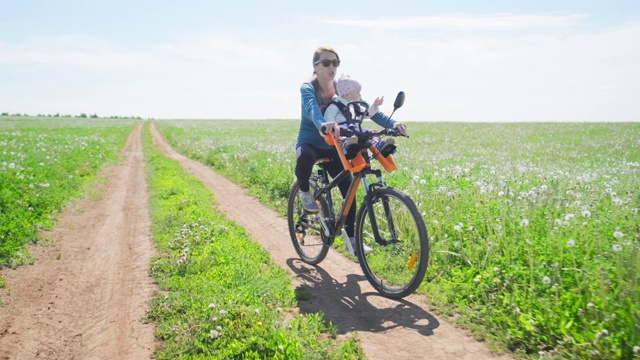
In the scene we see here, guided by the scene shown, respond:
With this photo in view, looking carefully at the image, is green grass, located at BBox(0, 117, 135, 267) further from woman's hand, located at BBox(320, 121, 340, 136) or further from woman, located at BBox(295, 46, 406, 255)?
woman's hand, located at BBox(320, 121, 340, 136)

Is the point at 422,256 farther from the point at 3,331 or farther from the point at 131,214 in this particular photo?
the point at 131,214

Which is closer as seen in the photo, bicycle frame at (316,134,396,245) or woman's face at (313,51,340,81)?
bicycle frame at (316,134,396,245)

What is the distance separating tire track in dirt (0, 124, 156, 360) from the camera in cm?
443

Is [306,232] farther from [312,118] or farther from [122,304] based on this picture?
[122,304]

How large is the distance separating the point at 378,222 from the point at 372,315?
1098 millimetres

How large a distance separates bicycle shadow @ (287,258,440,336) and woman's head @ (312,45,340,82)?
2743 mm

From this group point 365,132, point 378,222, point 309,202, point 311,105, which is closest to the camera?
point 365,132

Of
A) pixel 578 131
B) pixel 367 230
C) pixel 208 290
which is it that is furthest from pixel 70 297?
pixel 578 131

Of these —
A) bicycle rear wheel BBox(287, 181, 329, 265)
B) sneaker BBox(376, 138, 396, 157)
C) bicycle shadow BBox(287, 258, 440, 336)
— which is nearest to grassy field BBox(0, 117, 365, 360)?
bicycle shadow BBox(287, 258, 440, 336)

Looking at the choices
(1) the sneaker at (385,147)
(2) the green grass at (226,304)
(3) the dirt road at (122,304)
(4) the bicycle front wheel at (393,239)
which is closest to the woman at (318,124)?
(1) the sneaker at (385,147)

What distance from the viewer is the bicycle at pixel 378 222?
16.5ft

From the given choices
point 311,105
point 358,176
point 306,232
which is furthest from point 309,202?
point 311,105

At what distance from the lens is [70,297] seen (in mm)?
5719

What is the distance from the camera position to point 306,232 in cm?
748
